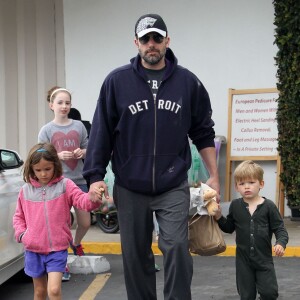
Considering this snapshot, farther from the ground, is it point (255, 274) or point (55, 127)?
point (55, 127)

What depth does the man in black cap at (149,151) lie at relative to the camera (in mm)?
4375

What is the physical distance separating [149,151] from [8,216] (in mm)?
1685

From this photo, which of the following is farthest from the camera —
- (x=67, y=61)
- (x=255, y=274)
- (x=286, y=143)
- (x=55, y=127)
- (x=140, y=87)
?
(x=67, y=61)

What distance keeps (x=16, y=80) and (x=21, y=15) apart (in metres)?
0.98

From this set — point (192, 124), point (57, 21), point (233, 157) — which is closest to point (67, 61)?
point (57, 21)

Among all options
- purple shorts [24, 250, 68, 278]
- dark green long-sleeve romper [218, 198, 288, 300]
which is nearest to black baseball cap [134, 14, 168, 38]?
dark green long-sleeve romper [218, 198, 288, 300]

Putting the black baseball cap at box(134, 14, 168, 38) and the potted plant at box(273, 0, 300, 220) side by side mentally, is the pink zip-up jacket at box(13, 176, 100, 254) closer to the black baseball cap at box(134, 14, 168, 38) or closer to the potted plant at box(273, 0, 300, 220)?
the black baseball cap at box(134, 14, 168, 38)

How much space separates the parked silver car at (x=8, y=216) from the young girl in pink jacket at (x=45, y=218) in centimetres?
66

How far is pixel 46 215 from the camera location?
472 centimetres

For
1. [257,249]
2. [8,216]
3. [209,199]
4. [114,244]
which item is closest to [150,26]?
[209,199]

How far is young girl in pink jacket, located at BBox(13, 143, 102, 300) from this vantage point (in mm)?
4695

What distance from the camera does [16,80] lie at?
10.7 m

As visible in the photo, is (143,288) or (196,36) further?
(196,36)

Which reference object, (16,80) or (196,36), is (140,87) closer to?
(196,36)
